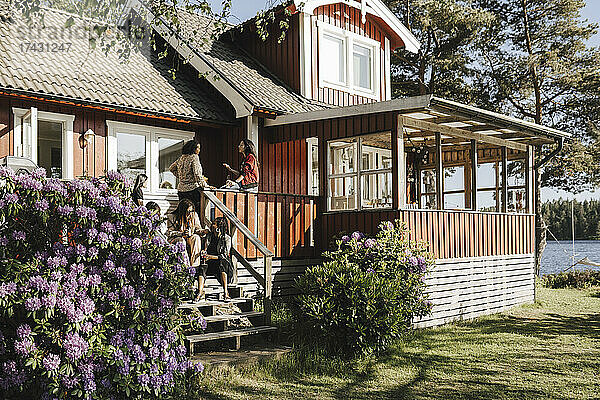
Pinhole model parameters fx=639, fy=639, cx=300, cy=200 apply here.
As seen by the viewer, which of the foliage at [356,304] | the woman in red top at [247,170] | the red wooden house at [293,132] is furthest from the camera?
the woman in red top at [247,170]

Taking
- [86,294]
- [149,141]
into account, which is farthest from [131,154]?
[86,294]

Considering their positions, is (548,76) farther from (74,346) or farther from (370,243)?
(74,346)

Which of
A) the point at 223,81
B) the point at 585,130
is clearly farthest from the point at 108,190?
the point at 585,130

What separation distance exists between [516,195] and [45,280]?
1214 centimetres

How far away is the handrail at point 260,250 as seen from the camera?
9.04 metres

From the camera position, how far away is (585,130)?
24734mm

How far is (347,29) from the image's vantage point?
15484mm

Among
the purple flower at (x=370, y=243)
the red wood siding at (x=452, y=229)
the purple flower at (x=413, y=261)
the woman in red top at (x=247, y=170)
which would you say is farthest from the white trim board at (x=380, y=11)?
the purple flower at (x=413, y=261)

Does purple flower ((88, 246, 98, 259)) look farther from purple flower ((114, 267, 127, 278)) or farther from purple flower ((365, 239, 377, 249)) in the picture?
purple flower ((365, 239, 377, 249))

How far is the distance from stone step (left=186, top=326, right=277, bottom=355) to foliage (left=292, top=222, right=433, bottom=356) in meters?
0.62

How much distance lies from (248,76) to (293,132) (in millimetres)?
2373

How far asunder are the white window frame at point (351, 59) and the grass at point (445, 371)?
6.48 metres

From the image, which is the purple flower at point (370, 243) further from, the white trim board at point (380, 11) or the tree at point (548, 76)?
the tree at point (548, 76)

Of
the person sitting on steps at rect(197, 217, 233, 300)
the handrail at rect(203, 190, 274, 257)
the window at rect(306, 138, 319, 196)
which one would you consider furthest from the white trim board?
the person sitting on steps at rect(197, 217, 233, 300)
